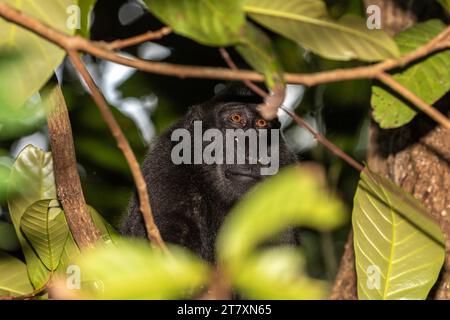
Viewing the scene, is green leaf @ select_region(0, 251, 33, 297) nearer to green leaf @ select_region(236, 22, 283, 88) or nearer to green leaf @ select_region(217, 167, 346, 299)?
green leaf @ select_region(236, 22, 283, 88)

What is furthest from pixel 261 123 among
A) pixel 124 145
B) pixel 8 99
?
pixel 8 99

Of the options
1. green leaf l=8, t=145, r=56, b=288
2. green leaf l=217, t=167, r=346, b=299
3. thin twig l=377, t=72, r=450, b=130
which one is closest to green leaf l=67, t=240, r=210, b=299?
green leaf l=217, t=167, r=346, b=299

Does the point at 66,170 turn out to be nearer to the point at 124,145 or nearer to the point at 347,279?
the point at 124,145

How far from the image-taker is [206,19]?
174cm

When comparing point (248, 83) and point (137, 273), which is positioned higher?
point (248, 83)

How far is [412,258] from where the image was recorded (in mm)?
2373

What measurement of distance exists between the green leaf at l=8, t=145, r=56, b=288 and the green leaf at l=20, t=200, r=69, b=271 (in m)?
0.14

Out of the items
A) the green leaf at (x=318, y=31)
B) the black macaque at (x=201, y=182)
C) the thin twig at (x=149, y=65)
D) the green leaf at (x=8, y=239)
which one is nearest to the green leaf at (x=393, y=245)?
the green leaf at (x=318, y=31)

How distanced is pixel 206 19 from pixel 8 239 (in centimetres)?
216

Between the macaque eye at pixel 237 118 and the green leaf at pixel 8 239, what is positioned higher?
the macaque eye at pixel 237 118

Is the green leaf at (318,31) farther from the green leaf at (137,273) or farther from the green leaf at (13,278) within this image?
the green leaf at (13,278)

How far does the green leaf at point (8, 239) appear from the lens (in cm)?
347

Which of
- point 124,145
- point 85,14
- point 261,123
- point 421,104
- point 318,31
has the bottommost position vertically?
point 124,145

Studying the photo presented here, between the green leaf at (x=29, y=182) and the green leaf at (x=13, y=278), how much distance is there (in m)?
0.09
